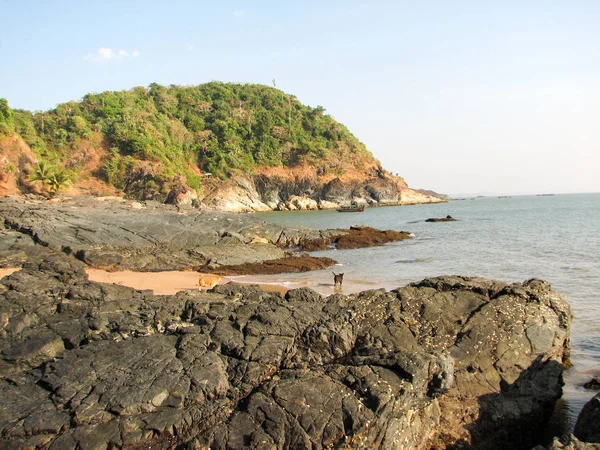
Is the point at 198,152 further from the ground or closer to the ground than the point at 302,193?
further from the ground

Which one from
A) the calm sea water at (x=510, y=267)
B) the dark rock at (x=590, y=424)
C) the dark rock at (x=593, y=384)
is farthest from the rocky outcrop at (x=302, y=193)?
the dark rock at (x=590, y=424)

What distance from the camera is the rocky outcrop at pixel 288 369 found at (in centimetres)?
515

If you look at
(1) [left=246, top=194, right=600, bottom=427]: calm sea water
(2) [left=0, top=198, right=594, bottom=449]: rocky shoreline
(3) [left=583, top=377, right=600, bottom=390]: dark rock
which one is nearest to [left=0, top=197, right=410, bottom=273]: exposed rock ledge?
(1) [left=246, top=194, right=600, bottom=427]: calm sea water

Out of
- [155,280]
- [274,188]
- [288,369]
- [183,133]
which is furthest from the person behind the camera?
[183,133]

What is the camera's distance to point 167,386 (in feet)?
18.5

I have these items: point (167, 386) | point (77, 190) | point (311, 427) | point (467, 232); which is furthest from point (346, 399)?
point (77, 190)

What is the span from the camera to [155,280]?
1594 cm

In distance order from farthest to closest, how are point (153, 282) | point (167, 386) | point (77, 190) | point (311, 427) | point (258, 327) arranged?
point (77, 190)
point (153, 282)
point (258, 327)
point (167, 386)
point (311, 427)

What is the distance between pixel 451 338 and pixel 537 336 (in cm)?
150

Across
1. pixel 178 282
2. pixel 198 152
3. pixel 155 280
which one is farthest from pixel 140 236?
pixel 198 152

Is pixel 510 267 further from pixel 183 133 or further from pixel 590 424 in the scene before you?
pixel 183 133

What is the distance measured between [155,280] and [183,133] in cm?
6138

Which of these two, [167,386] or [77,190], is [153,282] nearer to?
[167,386]

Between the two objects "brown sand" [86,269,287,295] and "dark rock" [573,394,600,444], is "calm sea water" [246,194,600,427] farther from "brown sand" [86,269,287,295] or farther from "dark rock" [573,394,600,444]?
"brown sand" [86,269,287,295]
